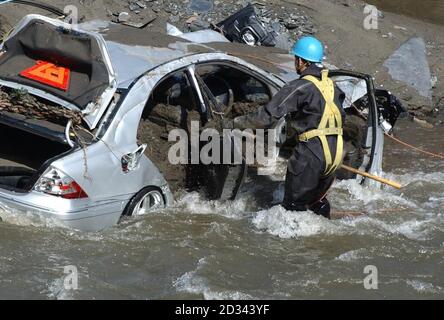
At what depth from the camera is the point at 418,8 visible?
13.6m

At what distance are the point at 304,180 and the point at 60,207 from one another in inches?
78.2

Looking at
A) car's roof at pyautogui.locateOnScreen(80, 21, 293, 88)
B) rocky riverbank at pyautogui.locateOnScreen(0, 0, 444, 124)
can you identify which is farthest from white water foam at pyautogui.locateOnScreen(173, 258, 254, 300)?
rocky riverbank at pyautogui.locateOnScreen(0, 0, 444, 124)

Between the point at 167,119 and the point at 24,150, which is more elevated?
the point at 167,119

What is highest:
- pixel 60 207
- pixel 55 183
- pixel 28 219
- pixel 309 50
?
pixel 309 50

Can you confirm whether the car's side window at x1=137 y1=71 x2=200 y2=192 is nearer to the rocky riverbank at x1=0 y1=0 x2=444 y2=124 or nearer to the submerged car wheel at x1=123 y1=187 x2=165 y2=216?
the submerged car wheel at x1=123 y1=187 x2=165 y2=216

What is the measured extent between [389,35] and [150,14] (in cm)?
364

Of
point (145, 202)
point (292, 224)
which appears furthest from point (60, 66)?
point (292, 224)

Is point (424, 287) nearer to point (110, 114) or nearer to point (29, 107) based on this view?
point (110, 114)

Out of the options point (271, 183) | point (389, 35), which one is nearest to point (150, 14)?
point (389, 35)

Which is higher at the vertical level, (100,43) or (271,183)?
(100,43)

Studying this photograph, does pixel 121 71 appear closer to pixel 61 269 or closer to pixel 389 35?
pixel 61 269

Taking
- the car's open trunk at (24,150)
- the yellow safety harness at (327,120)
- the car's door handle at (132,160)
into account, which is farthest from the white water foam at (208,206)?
the car's open trunk at (24,150)

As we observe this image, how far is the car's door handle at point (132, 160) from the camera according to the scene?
240 inches
